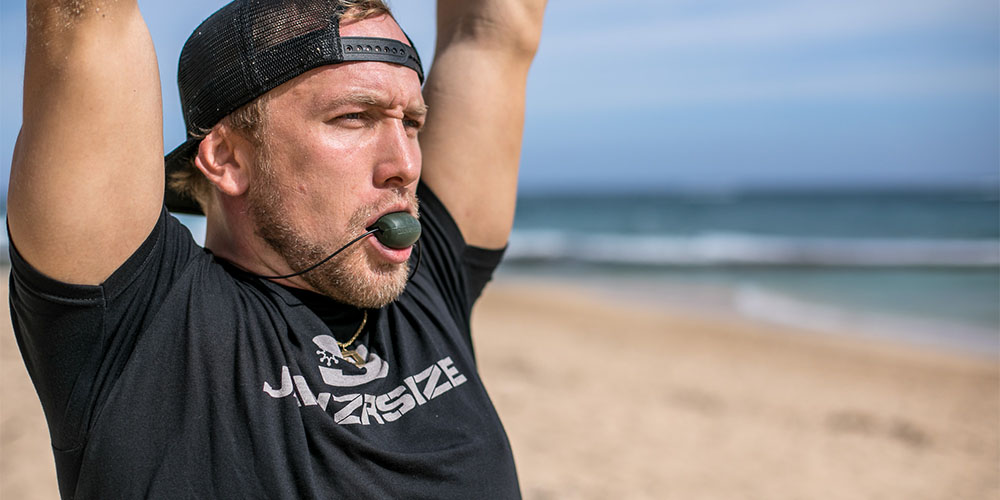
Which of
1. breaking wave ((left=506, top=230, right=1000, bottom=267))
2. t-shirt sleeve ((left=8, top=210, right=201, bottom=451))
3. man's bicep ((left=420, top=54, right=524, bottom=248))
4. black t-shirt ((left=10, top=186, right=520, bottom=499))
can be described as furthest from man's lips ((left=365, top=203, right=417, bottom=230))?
breaking wave ((left=506, top=230, right=1000, bottom=267))

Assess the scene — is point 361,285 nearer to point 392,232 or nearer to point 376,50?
point 392,232

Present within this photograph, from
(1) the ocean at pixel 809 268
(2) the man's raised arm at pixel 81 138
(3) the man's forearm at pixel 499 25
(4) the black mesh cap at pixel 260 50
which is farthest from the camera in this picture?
(1) the ocean at pixel 809 268

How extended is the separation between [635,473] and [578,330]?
4.86 meters

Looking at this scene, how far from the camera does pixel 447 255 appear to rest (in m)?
1.93

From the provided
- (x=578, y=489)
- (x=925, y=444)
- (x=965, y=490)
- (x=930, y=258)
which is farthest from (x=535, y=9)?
(x=930, y=258)

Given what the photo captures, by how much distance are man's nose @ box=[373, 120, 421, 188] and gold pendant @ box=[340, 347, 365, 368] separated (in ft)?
1.12

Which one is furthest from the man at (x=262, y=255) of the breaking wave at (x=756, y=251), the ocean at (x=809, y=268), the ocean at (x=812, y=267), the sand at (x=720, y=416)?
the breaking wave at (x=756, y=251)

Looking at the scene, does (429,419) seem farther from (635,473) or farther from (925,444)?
(925,444)

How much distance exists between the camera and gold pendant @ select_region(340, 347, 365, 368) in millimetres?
1582

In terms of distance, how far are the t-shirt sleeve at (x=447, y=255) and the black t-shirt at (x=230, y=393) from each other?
0.27 m

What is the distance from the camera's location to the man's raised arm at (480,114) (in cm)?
200

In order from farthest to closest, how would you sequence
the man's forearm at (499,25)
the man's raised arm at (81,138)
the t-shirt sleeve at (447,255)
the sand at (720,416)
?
the sand at (720,416) < the man's forearm at (499,25) < the t-shirt sleeve at (447,255) < the man's raised arm at (81,138)

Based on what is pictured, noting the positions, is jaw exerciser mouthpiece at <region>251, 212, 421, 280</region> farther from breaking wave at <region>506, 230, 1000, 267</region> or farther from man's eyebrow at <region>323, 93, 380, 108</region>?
breaking wave at <region>506, 230, 1000, 267</region>

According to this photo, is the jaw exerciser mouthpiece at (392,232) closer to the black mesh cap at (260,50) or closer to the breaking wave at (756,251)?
the black mesh cap at (260,50)
